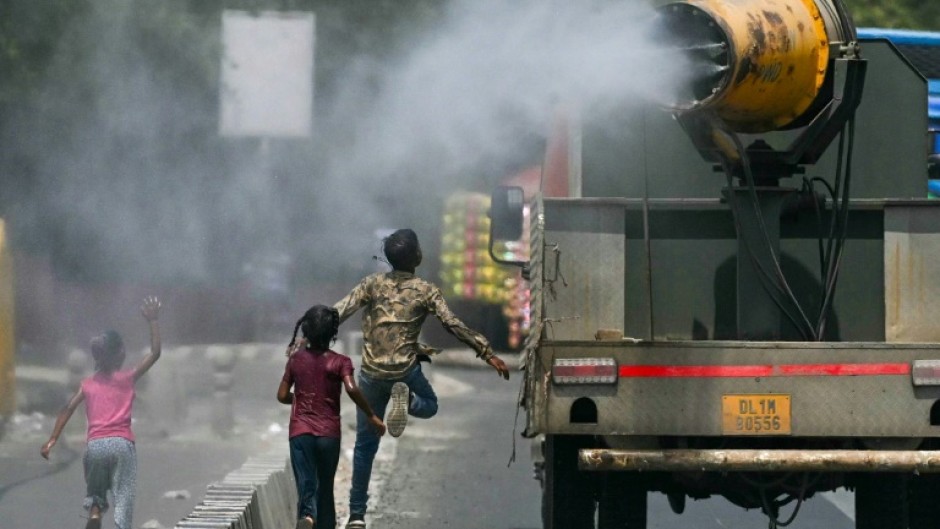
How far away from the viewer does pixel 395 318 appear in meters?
8.55

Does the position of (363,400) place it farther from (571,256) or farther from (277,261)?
(277,261)

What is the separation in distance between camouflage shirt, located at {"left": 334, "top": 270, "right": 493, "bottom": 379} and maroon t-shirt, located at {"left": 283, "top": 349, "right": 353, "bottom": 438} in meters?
0.49

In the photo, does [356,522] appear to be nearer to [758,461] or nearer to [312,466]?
[312,466]

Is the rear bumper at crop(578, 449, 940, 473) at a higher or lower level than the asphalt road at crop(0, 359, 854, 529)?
higher

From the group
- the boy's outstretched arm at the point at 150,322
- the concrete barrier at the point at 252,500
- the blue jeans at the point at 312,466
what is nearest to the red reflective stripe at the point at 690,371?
the blue jeans at the point at 312,466

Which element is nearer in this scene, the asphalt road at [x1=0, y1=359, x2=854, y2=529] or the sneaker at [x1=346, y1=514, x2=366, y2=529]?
the sneaker at [x1=346, y1=514, x2=366, y2=529]

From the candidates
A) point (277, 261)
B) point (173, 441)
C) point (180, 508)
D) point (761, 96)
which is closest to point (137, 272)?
point (277, 261)

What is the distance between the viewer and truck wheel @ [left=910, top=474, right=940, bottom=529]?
834 cm

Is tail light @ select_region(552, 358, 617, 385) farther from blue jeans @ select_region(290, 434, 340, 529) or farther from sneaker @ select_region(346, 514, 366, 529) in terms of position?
sneaker @ select_region(346, 514, 366, 529)

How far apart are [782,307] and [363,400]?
6.57 feet

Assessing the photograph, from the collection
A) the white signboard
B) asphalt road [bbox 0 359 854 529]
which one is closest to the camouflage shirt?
asphalt road [bbox 0 359 854 529]

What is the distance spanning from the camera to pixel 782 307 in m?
7.96

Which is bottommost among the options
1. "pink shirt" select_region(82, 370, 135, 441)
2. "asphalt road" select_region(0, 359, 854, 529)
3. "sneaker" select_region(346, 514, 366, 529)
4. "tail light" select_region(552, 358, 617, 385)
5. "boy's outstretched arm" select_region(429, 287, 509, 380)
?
"asphalt road" select_region(0, 359, 854, 529)

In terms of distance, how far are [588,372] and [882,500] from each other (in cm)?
176
